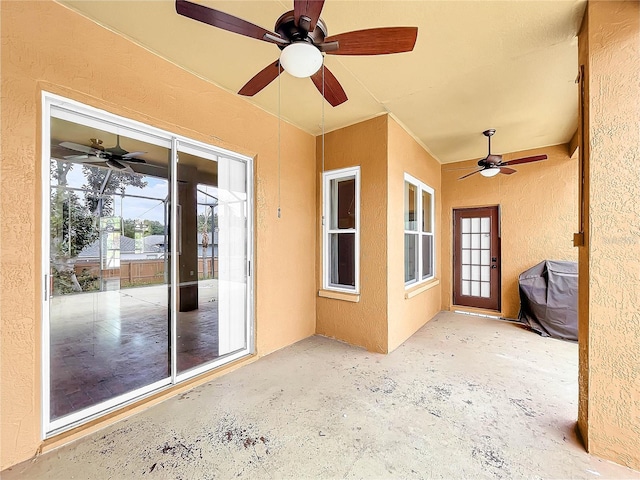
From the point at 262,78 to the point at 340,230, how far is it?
7.77 feet

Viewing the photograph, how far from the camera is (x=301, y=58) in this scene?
1.44m

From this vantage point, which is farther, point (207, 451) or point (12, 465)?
point (207, 451)

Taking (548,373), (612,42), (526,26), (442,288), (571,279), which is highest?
(526,26)

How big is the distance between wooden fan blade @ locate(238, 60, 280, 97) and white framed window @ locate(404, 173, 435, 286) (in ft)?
8.39

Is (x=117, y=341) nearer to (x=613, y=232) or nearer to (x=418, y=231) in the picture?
(x=418, y=231)

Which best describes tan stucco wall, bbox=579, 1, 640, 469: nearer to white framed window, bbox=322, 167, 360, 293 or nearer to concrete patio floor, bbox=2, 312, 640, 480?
concrete patio floor, bbox=2, 312, 640, 480

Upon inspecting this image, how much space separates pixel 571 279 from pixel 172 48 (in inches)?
221

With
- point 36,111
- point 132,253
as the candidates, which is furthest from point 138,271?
point 36,111

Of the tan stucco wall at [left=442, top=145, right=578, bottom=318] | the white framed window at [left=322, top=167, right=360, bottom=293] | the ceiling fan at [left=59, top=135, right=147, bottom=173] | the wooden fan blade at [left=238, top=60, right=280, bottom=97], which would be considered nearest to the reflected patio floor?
the ceiling fan at [left=59, top=135, right=147, bottom=173]

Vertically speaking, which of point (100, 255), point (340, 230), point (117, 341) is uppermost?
point (340, 230)

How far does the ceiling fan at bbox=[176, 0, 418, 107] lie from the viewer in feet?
4.33

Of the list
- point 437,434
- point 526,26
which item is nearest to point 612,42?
point 526,26

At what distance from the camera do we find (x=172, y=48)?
222 cm

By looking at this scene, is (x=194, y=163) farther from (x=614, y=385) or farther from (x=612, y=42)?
(x=614, y=385)
